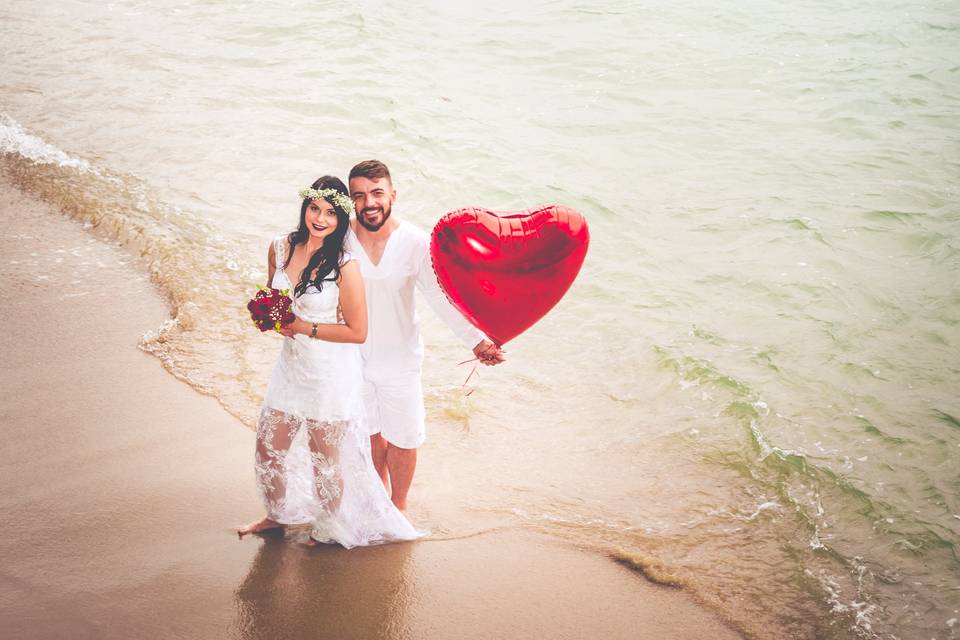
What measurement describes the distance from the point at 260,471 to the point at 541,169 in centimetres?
717

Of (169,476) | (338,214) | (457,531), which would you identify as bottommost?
(457,531)

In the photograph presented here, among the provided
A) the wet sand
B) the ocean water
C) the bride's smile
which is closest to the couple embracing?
the bride's smile

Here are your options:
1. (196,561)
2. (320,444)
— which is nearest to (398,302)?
(320,444)

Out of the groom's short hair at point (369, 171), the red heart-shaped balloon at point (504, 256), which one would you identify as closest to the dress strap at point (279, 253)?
the groom's short hair at point (369, 171)

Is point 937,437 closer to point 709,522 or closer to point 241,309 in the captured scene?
point 709,522

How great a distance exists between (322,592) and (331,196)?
1.78 metres

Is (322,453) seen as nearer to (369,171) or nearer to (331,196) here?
(331,196)

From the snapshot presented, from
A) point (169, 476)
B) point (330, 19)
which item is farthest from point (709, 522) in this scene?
point (330, 19)

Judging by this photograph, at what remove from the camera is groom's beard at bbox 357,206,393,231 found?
144 inches

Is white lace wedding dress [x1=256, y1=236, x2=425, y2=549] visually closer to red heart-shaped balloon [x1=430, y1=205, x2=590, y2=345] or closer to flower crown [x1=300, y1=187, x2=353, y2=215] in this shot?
flower crown [x1=300, y1=187, x2=353, y2=215]

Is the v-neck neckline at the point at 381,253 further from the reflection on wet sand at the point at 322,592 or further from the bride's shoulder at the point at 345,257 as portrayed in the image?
the reflection on wet sand at the point at 322,592

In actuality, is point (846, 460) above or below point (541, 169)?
below

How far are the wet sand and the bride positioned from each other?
167 mm

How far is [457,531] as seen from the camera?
4391 mm
